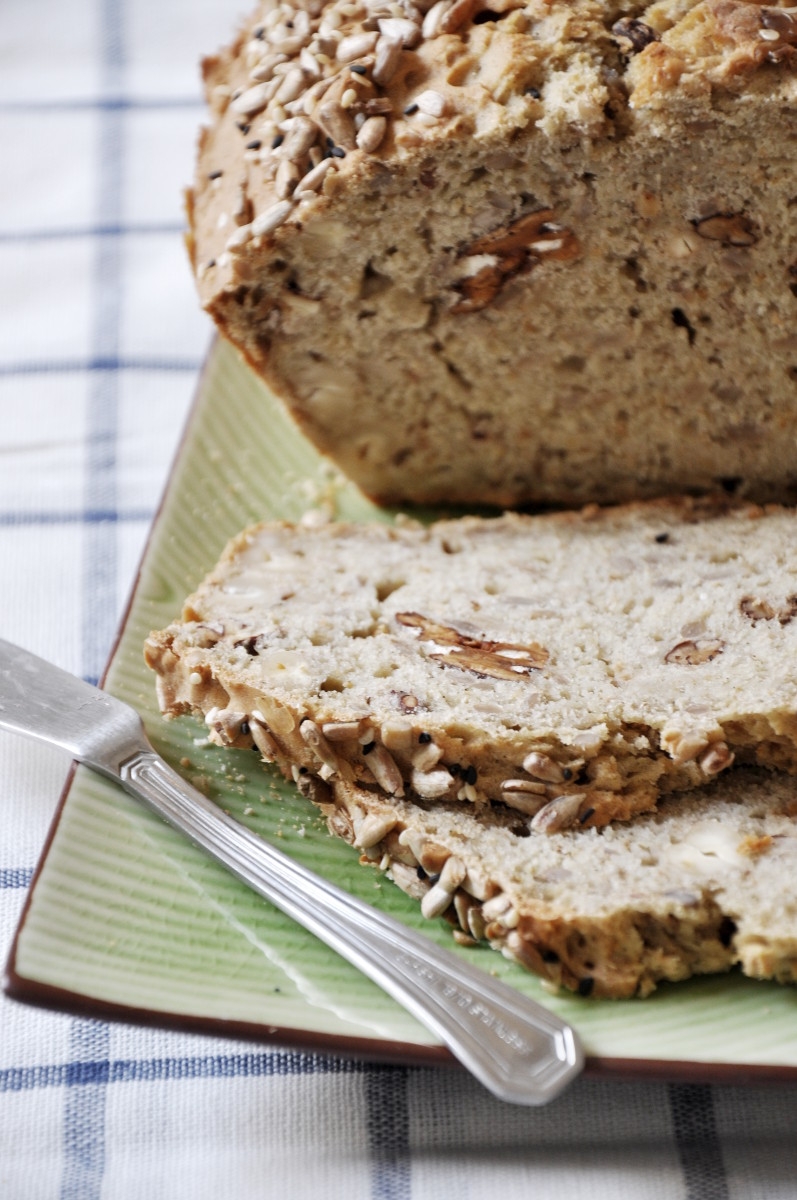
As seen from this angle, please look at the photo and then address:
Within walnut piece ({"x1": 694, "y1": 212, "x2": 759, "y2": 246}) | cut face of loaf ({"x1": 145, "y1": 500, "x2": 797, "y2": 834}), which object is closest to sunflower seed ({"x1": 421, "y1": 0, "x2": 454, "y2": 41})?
walnut piece ({"x1": 694, "y1": 212, "x2": 759, "y2": 246})

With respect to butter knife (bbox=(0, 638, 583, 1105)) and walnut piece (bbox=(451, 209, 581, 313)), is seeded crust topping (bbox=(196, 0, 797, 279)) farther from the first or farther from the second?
butter knife (bbox=(0, 638, 583, 1105))

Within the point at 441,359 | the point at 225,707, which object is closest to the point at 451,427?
the point at 441,359

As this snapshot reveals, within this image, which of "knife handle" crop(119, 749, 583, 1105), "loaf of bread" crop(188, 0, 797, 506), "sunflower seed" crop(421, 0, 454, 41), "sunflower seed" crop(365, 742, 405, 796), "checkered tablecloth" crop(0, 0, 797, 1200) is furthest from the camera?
"sunflower seed" crop(421, 0, 454, 41)

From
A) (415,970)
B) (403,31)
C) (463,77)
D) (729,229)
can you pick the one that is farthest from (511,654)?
(403,31)

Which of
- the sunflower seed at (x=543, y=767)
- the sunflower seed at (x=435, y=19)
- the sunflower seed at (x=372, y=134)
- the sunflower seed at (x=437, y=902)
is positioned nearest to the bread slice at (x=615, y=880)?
the sunflower seed at (x=437, y=902)

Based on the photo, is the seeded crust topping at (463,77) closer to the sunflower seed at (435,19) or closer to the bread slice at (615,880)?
the sunflower seed at (435,19)

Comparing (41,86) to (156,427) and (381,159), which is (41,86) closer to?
(156,427)

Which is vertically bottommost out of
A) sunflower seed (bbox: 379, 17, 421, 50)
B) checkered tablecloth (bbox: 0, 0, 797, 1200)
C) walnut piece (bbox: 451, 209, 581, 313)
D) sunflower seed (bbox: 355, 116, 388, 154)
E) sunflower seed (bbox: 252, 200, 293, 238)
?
checkered tablecloth (bbox: 0, 0, 797, 1200)

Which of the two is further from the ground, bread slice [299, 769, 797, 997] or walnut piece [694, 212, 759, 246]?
walnut piece [694, 212, 759, 246]
